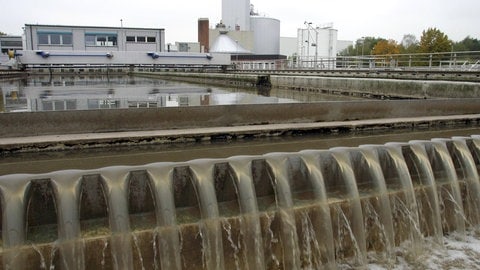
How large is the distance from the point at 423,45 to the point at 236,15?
141 ft

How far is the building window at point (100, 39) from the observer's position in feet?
178

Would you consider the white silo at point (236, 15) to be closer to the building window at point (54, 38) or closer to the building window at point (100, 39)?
the building window at point (100, 39)

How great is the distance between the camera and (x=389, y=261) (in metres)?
4.99

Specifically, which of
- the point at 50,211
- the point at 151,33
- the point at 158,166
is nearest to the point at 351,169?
the point at 158,166

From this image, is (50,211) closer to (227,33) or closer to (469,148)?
(469,148)

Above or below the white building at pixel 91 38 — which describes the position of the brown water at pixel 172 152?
below

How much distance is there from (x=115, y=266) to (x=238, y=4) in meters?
90.0

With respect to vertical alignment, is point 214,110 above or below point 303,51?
below

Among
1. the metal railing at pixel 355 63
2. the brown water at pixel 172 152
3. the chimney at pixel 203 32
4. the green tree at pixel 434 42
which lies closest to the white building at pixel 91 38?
the metal railing at pixel 355 63

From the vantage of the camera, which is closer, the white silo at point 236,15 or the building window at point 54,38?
the building window at point 54,38

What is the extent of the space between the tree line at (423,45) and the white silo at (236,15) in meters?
25.5

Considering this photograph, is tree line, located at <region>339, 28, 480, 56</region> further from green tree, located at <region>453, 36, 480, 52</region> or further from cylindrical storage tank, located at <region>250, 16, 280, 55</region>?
cylindrical storage tank, located at <region>250, 16, 280, 55</region>

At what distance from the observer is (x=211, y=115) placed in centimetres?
782

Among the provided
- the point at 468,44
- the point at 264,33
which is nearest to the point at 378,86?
the point at 468,44
